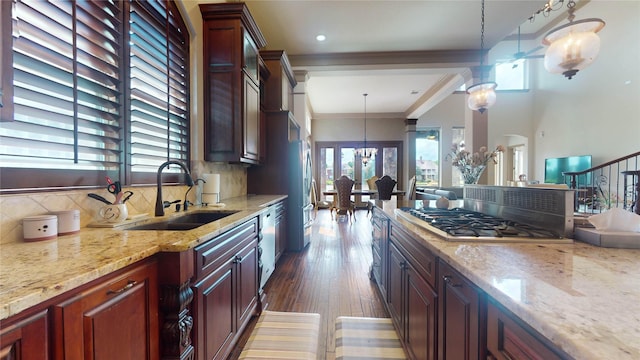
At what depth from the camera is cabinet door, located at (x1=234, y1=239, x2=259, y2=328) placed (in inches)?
69.4

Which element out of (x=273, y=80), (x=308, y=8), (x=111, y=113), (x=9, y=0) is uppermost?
(x=308, y=8)

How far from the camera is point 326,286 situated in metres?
2.80

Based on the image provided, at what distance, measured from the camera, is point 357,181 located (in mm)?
9031

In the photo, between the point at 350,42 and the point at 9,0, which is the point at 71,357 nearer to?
the point at 9,0

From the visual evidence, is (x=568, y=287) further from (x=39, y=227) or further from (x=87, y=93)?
(x=87, y=93)

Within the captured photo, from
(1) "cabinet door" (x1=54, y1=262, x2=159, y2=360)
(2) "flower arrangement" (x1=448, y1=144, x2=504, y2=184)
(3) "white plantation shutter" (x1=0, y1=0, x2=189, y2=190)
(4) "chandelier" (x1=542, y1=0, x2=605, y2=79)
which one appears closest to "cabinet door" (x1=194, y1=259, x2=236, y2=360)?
(1) "cabinet door" (x1=54, y1=262, x2=159, y2=360)

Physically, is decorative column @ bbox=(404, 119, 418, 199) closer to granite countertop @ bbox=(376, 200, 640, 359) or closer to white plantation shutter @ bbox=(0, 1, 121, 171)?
granite countertop @ bbox=(376, 200, 640, 359)

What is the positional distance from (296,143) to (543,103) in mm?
7970

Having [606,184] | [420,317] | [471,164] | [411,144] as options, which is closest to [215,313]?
[420,317]

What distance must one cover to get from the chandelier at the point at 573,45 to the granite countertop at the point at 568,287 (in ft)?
7.66

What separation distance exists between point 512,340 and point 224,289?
4.49 feet

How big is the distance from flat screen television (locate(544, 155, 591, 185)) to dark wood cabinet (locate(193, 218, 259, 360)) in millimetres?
7797

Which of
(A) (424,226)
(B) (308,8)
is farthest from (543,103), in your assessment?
(A) (424,226)

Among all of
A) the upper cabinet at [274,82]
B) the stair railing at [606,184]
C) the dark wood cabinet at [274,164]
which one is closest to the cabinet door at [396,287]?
the dark wood cabinet at [274,164]
